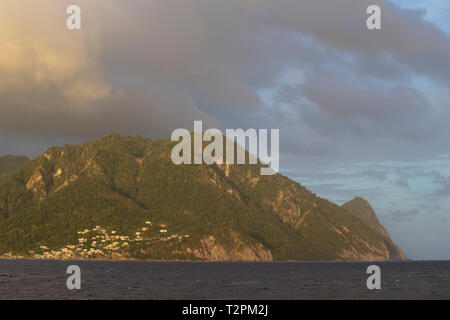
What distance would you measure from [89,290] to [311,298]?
5103 cm

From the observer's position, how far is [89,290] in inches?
4569
